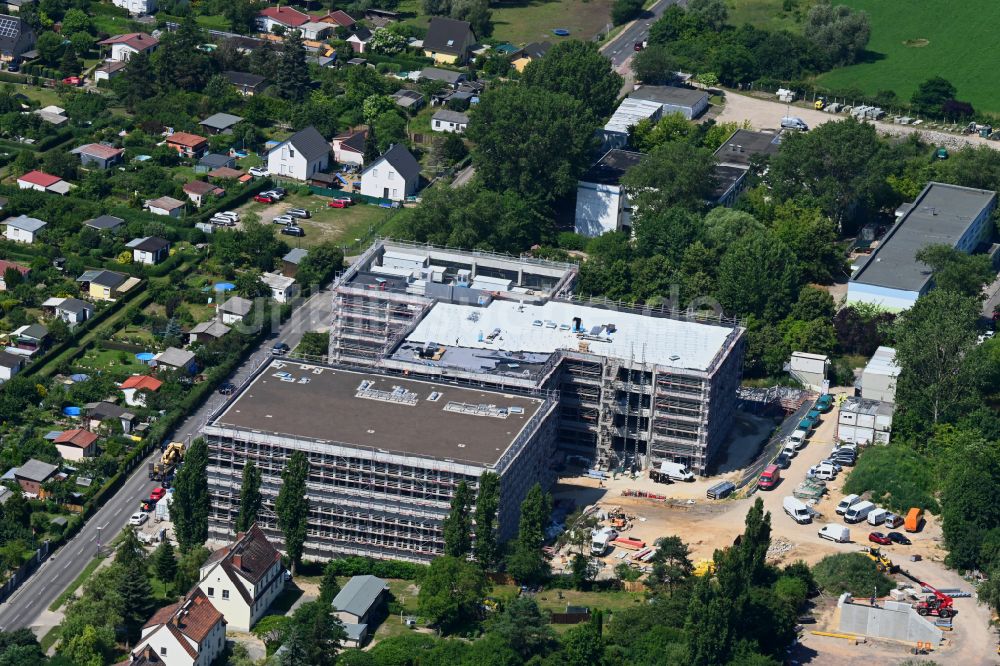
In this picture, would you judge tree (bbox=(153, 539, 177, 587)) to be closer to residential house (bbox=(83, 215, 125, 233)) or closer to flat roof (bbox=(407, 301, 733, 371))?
flat roof (bbox=(407, 301, 733, 371))

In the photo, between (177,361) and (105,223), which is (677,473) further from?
(105,223)

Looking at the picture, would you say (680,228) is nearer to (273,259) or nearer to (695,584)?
(273,259)

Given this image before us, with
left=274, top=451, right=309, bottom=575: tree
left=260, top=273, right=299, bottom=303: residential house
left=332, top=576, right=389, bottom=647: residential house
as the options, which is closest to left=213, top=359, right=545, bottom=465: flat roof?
left=274, top=451, right=309, bottom=575: tree

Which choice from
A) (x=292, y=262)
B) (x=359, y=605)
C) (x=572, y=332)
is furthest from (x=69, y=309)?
(x=359, y=605)

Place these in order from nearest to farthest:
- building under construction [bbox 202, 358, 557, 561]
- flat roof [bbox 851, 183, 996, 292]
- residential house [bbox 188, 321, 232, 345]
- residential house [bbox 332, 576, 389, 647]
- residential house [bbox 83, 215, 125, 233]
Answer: residential house [bbox 332, 576, 389, 647] → building under construction [bbox 202, 358, 557, 561] → residential house [bbox 188, 321, 232, 345] → flat roof [bbox 851, 183, 996, 292] → residential house [bbox 83, 215, 125, 233]

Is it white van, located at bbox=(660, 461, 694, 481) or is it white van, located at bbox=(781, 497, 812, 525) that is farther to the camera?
white van, located at bbox=(660, 461, 694, 481)

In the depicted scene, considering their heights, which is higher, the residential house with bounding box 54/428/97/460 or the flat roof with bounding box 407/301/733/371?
the flat roof with bounding box 407/301/733/371

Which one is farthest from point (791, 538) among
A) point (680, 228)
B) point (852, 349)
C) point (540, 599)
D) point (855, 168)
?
point (855, 168)

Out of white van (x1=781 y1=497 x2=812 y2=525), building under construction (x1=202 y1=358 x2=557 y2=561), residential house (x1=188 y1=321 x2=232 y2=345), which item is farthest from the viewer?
residential house (x1=188 y1=321 x2=232 y2=345)
